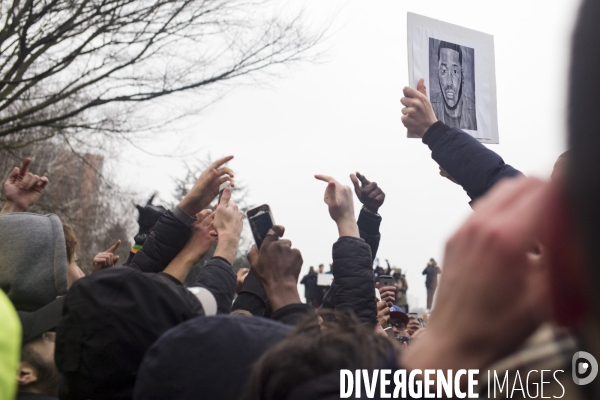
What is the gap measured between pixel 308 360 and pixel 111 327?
0.73 meters

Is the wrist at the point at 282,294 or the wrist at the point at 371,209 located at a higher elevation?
the wrist at the point at 371,209

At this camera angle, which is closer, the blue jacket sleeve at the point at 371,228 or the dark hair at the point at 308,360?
the dark hair at the point at 308,360

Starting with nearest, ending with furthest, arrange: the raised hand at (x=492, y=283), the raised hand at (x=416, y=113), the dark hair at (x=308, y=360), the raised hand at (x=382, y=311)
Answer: the raised hand at (x=492, y=283), the dark hair at (x=308, y=360), the raised hand at (x=416, y=113), the raised hand at (x=382, y=311)

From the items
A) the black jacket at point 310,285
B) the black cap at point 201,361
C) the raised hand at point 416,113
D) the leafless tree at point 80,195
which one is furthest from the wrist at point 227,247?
the black jacket at point 310,285

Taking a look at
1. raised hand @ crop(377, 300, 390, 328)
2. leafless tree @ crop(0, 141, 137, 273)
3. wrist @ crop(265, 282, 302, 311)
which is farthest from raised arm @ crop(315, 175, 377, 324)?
leafless tree @ crop(0, 141, 137, 273)

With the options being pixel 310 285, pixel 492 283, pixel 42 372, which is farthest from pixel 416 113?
pixel 310 285

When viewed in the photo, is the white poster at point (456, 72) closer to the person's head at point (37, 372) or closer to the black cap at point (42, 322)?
the black cap at point (42, 322)

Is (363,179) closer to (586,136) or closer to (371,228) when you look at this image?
(371,228)

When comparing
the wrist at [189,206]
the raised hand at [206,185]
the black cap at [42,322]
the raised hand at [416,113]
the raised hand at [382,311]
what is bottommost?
the raised hand at [382,311]

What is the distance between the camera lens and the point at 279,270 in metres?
2.40

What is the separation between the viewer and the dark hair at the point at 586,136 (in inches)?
22.9

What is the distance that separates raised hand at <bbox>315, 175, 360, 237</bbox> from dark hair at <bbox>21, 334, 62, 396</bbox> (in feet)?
4.13

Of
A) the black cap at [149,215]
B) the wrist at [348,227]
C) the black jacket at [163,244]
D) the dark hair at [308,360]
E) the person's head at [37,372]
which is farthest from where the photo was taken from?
the black cap at [149,215]

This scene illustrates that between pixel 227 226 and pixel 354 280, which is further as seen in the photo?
pixel 227 226
